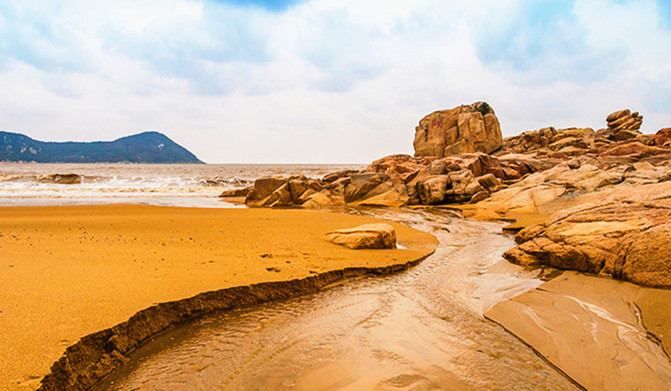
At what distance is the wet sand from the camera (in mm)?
2738

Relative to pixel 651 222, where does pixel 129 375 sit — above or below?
below

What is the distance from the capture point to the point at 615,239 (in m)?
5.11

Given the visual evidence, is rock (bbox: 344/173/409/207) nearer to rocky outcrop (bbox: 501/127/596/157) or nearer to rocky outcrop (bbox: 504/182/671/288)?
rocky outcrop (bbox: 504/182/671/288)

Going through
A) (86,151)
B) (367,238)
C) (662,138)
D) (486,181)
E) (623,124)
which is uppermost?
(623,124)

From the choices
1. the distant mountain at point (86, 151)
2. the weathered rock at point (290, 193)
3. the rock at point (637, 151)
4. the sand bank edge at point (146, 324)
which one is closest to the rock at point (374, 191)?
the weathered rock at point (290, 193)

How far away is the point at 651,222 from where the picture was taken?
5.00 meters

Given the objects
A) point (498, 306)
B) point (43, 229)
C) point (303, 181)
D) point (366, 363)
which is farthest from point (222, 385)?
point (303, 181)

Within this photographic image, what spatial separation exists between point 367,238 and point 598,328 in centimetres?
412

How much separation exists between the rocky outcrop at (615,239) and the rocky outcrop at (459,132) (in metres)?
35.3

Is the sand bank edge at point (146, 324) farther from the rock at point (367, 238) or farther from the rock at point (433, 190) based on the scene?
the rock at point (433, 190)

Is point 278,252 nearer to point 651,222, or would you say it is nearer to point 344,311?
point 344,311

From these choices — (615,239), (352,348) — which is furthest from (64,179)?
(615,239)

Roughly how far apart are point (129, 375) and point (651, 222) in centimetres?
733

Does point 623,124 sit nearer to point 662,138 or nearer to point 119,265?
point 662,138
